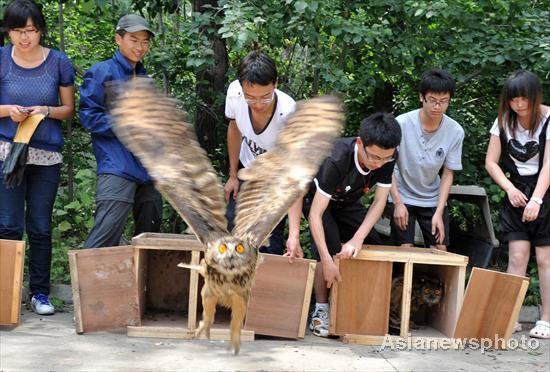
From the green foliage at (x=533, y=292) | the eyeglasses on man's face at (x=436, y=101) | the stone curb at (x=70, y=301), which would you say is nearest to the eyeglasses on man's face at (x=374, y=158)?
the eyeglasses on man's face at (x=436, y=101)

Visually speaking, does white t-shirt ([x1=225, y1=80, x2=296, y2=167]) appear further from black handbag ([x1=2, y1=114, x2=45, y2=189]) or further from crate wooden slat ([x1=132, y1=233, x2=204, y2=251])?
black handbag ([x1=2, y1=114, x2=45, y2=189])

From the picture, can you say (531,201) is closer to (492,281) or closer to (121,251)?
(492,281)

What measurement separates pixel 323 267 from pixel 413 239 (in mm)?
969

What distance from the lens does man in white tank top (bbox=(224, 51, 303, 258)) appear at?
17.4ft

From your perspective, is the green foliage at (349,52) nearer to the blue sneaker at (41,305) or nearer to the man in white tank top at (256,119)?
the man in white tank top at (256,119)

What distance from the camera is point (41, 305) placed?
575 cm

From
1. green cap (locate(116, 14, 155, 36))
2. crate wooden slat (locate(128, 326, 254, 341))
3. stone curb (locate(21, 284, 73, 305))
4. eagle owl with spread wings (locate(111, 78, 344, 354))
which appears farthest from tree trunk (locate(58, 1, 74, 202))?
crate wooden slat (locate(128, 326, 254, 341))

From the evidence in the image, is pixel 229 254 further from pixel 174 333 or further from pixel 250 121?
pixel 250 121

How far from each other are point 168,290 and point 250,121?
4.95 feet

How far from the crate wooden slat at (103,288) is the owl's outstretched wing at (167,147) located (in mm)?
759

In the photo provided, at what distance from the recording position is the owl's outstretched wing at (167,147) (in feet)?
15.6

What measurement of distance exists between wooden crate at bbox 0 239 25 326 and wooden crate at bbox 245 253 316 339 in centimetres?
156

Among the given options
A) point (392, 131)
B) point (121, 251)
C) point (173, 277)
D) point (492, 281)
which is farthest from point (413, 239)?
point (121, 251)

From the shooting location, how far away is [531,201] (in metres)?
5.80
